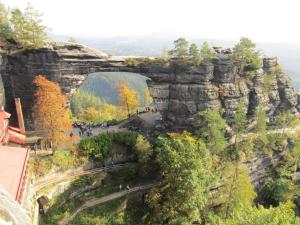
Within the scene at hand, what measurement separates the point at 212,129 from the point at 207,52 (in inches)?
433

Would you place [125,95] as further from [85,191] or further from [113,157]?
[85,191]

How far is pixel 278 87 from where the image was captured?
5847cm

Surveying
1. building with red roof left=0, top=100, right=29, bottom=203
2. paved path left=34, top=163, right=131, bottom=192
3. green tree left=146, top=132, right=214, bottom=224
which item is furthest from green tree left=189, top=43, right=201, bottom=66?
building with red roof left=0, top=100, right=29, bottom=203

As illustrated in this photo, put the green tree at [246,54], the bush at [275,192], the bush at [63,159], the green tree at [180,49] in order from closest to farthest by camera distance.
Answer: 1. the bush at [63,159]
2. the green tree at [180,49]
3. the green tree at [246,54]
4. the bush at [275,192]

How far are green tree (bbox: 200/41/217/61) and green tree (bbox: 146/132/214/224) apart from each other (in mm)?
14000

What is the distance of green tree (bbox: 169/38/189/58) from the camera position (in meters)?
48.6

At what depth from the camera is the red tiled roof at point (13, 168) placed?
19.0 meters

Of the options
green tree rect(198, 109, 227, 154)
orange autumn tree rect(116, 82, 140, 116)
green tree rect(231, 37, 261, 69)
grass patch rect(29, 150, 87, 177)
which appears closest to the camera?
grass patch rect(29, 150, 87, 177)

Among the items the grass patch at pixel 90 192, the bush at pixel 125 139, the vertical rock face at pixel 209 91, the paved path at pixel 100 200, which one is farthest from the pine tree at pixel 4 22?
the paved path at pixel 100 200

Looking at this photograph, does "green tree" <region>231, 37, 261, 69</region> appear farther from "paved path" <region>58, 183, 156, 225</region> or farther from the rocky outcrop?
the rocky outcrop

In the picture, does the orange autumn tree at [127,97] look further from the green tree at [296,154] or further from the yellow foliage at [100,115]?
the green tree at [296,154]

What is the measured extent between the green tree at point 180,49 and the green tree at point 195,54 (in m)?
0.85

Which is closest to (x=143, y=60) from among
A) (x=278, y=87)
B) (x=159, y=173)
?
(x=159, y=173)

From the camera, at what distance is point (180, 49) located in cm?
4941
